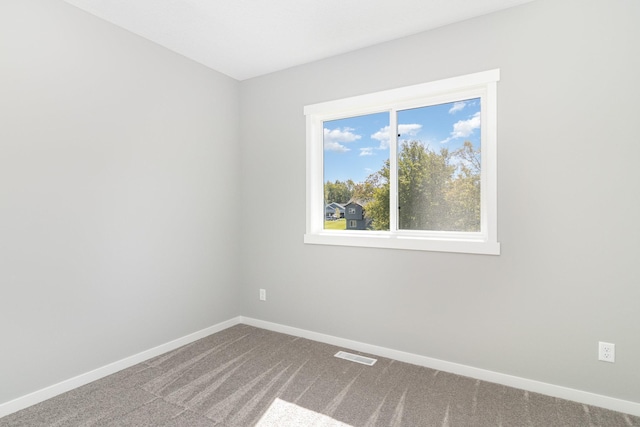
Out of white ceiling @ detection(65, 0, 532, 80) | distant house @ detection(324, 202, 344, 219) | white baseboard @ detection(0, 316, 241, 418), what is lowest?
white baseboard @ detection(0, 316, 241, 418)

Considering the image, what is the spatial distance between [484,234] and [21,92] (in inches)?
129

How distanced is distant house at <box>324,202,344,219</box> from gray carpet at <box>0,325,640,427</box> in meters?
1.29

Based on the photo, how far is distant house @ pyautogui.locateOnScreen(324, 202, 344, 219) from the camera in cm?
328

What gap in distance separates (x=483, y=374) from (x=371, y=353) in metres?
0.88

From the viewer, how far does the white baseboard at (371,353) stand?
6.77 feet

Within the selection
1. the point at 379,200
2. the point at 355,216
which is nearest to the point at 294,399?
the point at 355,216

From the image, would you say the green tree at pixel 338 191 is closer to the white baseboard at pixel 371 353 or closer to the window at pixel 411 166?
the window at pixel 411 166

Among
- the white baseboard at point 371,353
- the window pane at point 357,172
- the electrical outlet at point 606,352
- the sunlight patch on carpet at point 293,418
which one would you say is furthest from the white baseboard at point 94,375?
the electrical outlet at point 606,352

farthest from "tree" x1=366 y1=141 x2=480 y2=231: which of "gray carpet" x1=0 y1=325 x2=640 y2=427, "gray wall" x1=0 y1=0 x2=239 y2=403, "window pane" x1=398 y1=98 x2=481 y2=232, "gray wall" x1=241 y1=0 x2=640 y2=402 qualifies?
"gray wall" x1=0 y1=0 x2=239 y2=403

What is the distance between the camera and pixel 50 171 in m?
2.22

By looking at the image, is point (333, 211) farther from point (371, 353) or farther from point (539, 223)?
point (539, 223)

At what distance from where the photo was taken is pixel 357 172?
3189mm

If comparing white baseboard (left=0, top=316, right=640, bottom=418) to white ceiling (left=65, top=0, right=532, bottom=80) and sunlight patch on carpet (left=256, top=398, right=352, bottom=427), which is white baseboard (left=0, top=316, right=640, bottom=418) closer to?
sunlight patch on carpet (left=256, top=398, right=352, bottom=427)

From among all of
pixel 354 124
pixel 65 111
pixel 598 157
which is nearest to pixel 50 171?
pixel 65 111
